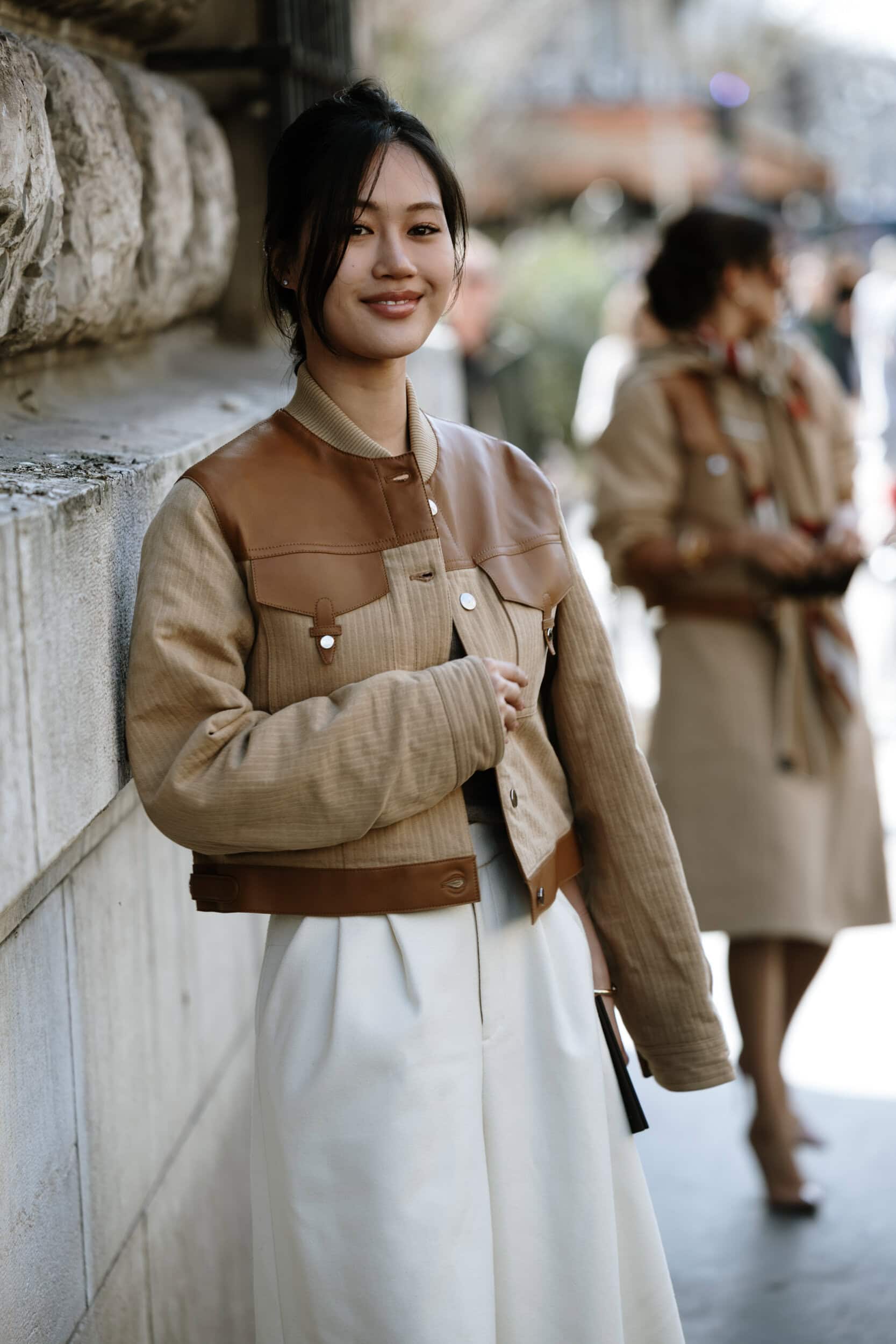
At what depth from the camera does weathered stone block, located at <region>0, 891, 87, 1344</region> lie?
1.79 m

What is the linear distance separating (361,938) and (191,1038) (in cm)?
103

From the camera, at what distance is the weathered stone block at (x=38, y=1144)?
5.89 ft

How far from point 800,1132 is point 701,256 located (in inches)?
80.1

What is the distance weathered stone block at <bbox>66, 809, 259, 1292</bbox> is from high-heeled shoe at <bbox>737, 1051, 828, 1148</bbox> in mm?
1322

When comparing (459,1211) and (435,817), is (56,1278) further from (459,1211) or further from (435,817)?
(435,817)

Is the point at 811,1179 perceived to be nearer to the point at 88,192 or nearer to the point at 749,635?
the point at 749,635

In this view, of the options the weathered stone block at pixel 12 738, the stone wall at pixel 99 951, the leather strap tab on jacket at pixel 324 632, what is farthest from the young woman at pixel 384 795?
the weathered stone block at pixel 12 738

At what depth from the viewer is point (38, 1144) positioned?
1.91 meters

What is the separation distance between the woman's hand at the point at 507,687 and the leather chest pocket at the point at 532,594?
0.35 ft

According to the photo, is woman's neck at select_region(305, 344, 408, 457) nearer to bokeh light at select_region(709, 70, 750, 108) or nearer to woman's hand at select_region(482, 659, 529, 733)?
woman's hand at select_region(482, 659, 529, 733)

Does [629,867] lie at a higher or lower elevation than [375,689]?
lower

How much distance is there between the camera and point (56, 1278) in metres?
1.97

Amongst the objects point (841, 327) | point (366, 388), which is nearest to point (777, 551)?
point (366, 388)

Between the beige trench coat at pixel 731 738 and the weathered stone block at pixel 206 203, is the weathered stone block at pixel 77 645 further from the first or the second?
the beige trench coat at pixel 731 738
